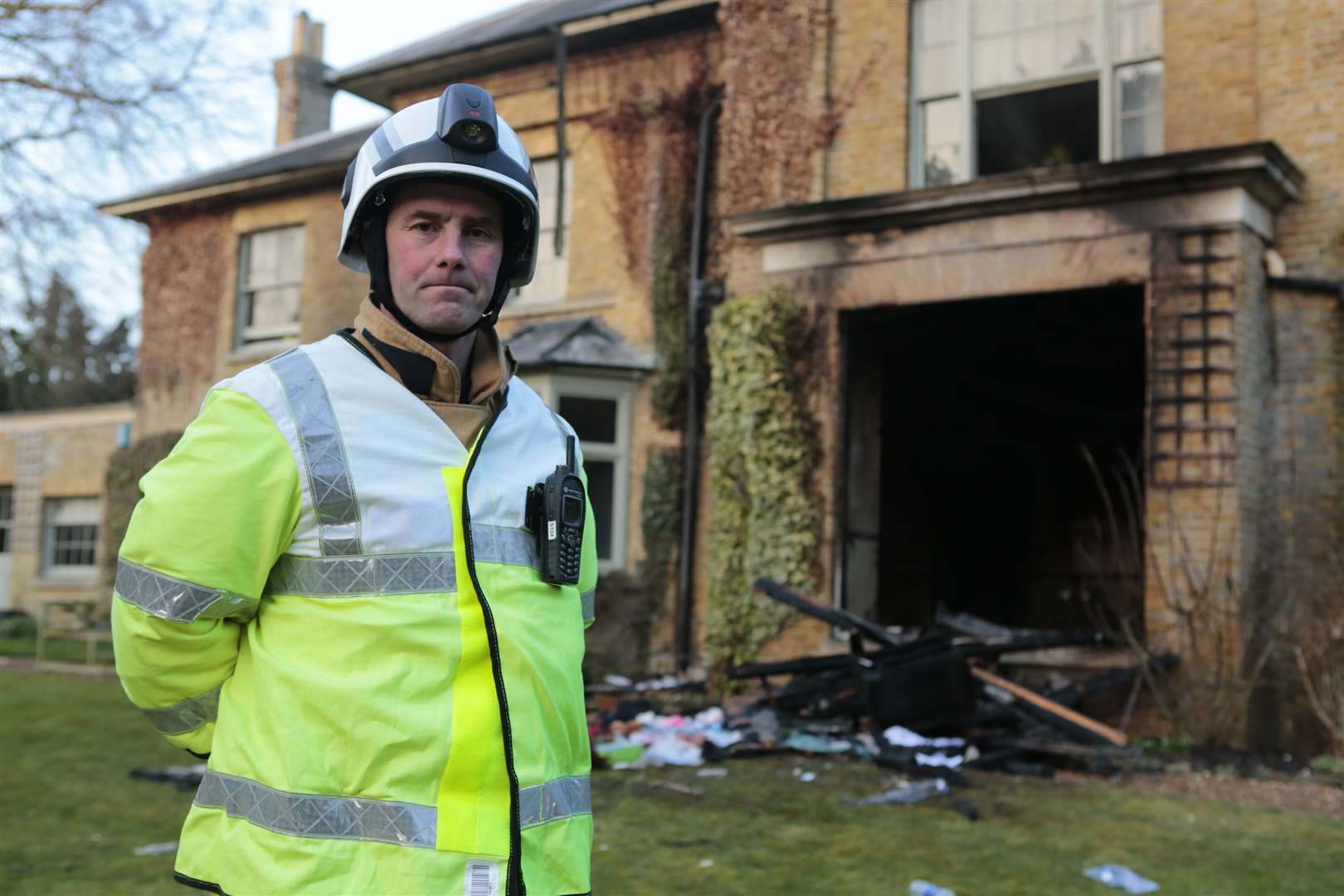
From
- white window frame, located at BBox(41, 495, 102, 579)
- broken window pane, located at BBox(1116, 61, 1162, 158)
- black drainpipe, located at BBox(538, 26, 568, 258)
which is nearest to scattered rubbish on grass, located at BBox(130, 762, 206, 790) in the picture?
black drainpipe, located at BBox(538, 26, 568, 258)

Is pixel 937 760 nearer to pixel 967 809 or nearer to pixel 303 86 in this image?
pixel 967 809

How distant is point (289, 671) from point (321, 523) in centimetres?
25

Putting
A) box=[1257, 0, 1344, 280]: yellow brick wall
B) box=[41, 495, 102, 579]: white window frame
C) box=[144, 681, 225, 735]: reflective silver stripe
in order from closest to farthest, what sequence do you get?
box=[144, 681, 225, 735]: reflective silver stripe → box=[1257, 0, 1344, 280]: yellow brick wall → box=[41, 495, 102, 579]: white window frame

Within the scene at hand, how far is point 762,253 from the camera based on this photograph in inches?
467

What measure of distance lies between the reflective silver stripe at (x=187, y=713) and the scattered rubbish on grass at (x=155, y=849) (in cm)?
395

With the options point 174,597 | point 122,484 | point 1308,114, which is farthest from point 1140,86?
point 122,484

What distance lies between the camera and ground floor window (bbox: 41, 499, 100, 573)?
2295 centimetres

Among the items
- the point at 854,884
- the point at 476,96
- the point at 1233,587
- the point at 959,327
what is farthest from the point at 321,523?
the point at 959,327

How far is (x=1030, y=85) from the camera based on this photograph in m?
11.1

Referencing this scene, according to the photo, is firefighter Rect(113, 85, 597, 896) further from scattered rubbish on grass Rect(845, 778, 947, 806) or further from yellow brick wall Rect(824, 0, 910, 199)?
yellow brick wall Rect(824, 0, 910, 199)

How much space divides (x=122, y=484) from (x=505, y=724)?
19.8m

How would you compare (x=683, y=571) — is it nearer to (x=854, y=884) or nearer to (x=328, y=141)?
(x=854, y=884)

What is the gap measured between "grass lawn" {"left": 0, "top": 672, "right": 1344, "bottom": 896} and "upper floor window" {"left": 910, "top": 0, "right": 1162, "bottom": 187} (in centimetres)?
587

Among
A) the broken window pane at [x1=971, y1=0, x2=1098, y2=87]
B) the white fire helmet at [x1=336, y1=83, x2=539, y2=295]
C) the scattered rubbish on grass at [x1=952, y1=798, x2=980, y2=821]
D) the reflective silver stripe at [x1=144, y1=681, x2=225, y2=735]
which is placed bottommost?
the scattered rubbish on grass at [x1=952, y1=798, x2=980, y2=821]
